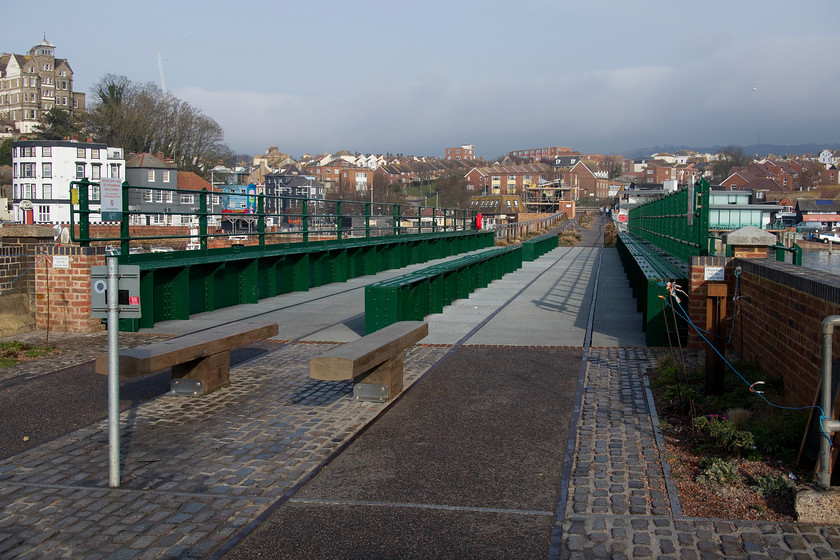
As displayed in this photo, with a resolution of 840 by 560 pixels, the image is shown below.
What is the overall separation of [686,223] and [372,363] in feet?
28.8

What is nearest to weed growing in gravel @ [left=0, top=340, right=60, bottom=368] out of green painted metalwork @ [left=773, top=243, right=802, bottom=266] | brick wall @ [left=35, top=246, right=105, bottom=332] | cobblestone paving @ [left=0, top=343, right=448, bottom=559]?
brick wall @ [left=35, top=246, right=105, bottom=332]

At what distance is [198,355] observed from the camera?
25.1 ft

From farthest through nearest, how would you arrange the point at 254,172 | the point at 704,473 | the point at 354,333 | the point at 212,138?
the point at 254,172, the point at 212,138, the point at 354,333, the point at 704,473

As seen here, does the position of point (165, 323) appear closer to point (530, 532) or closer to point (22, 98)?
point (530, 532)

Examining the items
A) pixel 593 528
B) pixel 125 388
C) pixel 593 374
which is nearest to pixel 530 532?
pixel 593 528

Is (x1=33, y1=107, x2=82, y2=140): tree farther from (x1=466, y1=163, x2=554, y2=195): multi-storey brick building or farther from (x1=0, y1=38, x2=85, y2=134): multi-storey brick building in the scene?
(x1=466, y1=163, x2=554, y2=195): multi-storey brick building

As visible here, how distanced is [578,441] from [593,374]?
2.73 meters

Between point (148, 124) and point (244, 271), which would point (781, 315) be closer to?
point (244, 271)

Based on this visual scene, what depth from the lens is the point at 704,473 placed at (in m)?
5.47

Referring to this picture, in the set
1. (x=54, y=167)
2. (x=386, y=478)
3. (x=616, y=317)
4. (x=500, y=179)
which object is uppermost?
(x=500, y=179)

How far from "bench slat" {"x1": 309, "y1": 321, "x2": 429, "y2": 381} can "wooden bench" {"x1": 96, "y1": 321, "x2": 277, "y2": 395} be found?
4.22ft

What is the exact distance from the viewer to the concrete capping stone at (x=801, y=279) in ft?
19.2

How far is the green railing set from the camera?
36.4 ft

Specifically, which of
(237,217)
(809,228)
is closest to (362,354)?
(237,217)
